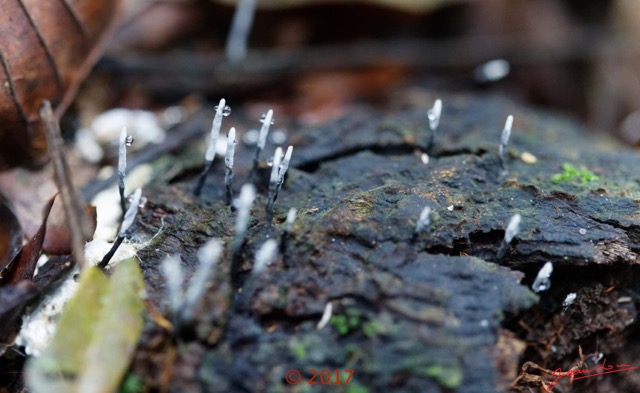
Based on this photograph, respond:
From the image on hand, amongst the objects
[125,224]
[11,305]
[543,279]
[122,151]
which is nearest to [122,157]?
[122,151]

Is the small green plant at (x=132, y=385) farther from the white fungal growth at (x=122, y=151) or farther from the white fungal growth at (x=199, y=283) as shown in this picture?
the white fungal growth at (x=122, y=151)

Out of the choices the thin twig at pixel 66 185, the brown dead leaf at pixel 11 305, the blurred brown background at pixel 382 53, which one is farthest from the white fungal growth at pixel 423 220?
the blurred brown background at pixel 382 53

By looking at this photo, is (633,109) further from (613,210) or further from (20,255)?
(20,255)

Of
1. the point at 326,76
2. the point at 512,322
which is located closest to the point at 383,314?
the point at 512,322

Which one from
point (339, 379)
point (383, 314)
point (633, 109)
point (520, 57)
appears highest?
point (383, 314)

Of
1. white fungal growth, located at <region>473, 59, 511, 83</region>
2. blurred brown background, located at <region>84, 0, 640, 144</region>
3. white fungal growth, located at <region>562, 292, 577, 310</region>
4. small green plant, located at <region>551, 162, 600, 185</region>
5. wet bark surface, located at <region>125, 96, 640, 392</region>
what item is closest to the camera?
wet bark surface, located at <region>125, 96, 640, 392</region>

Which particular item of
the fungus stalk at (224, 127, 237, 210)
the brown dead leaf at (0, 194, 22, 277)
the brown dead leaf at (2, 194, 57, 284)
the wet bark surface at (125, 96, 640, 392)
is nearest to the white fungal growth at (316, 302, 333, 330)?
Answer: the wet bark surface at (125, 96, 640, 392)
